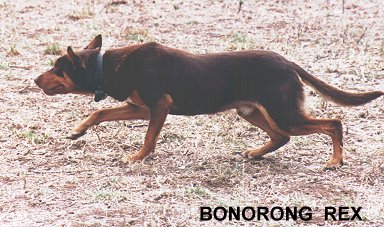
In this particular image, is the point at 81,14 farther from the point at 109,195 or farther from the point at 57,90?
the point at 109,195

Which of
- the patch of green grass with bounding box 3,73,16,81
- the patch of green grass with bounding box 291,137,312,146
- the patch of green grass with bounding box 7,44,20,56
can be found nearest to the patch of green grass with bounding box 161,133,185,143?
the patch of green grass with bounding box 291,137,312,146

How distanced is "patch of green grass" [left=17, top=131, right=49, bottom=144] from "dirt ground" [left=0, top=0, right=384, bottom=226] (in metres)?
0.01

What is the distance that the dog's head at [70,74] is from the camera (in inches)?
249

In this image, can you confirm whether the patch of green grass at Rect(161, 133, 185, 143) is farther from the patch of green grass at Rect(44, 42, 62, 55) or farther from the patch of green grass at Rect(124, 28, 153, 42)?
the patch of green grass at Rect(124, 28, 153, 42)

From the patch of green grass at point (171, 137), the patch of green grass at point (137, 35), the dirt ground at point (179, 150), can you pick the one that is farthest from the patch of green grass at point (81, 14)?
the patch of green grass at point (171, 137)

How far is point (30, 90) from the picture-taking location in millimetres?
8469

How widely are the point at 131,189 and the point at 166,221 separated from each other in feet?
2.31

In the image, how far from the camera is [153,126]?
6.27 metres

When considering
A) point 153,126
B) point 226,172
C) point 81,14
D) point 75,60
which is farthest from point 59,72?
point 81,14

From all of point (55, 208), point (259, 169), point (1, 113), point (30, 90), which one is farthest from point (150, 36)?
point (55, 208)

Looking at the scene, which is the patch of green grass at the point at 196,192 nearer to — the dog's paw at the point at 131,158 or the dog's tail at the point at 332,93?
the dog's paw at the point at 131,158

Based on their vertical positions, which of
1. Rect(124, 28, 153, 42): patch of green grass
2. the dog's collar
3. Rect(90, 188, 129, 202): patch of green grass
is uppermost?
the dog's collar

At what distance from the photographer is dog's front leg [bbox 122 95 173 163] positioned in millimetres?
6230

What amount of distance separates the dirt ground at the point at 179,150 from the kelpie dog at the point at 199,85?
388 millimetres
